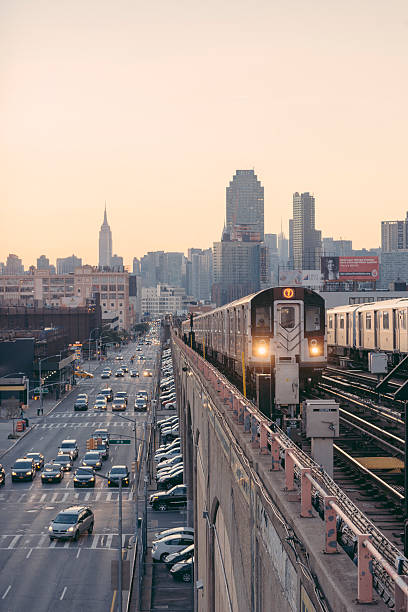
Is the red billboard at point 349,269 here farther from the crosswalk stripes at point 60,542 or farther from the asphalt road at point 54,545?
the crosswalk stripes at point 60,542

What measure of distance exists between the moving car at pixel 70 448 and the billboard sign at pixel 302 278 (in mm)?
86086

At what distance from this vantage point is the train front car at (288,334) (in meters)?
22.7

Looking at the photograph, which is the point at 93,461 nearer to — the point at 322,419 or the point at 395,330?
the point at 395,330

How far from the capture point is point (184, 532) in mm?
35094

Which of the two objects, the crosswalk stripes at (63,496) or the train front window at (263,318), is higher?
the train front window at (263,318)

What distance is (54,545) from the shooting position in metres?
35.5

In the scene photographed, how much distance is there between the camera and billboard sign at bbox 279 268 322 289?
456 ft

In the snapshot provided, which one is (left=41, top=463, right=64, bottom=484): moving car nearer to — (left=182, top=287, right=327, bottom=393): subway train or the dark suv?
the dark suv

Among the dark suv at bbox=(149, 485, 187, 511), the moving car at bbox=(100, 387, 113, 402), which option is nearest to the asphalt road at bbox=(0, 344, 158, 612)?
the dark suv at bbox=(149, 485, 187, 511)

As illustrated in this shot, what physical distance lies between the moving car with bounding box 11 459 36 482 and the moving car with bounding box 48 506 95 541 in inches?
448

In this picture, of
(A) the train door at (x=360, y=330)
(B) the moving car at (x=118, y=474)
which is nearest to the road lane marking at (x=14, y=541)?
(B) the moving car at (x=118, y=474)

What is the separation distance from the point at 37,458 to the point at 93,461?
4686 mm

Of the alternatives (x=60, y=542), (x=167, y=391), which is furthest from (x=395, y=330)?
(x=167, y=391)

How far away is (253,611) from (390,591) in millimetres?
4665
